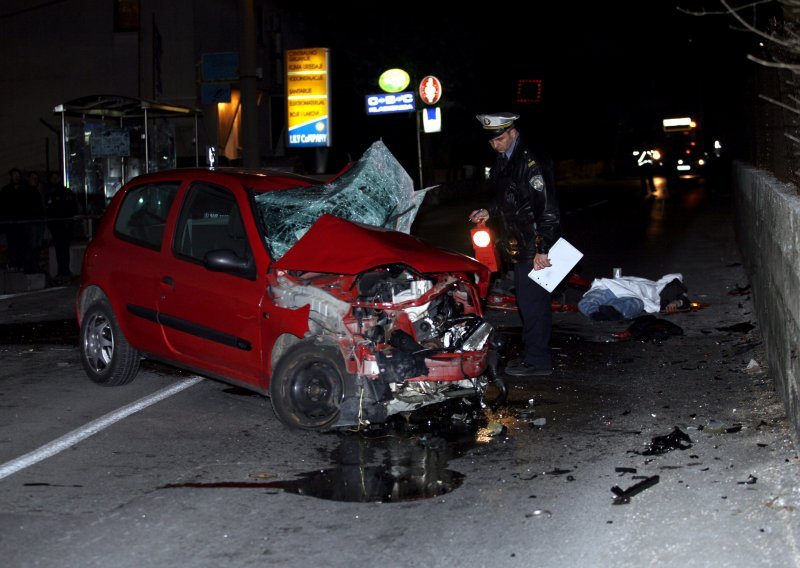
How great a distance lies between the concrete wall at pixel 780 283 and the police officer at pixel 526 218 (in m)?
1.64

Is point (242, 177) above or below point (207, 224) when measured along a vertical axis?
above

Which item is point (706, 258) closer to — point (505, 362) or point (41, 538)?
point (505, 362)

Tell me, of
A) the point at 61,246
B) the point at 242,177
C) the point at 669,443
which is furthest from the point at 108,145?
the point at 669,443

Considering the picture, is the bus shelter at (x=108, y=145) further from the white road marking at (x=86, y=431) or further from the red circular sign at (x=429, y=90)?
the white road marking at (x=86, y=431)

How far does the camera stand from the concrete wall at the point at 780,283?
6.10m

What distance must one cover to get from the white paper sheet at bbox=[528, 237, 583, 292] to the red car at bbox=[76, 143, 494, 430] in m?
0.92

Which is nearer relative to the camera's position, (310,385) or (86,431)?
(310,385)

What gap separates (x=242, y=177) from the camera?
7770mm

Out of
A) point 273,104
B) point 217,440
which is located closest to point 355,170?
point 217,440

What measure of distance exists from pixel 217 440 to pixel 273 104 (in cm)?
3277

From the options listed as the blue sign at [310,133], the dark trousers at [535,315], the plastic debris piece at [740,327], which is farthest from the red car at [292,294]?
the blue sign at [310,133]

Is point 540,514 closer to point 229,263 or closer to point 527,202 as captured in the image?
point 229,263

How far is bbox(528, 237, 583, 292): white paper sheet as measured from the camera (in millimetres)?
8188

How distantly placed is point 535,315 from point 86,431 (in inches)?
138
